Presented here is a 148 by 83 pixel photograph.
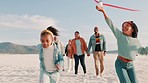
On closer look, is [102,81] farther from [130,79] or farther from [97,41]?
[130,79]

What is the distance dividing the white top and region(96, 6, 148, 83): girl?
126 centimetres

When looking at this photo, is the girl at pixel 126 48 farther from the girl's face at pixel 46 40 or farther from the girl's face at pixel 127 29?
the girl's face at pixel 46 40

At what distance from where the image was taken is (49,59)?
5.87 m

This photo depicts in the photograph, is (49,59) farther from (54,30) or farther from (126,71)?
(126,71)

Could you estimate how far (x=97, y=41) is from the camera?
40.0ft

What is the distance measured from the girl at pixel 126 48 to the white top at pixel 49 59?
126cm

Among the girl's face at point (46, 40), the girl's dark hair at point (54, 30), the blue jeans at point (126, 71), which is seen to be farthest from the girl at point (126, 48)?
the girl's face at point (46, 40)

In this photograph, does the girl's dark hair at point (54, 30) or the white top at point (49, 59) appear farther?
the girl's dark hair at point (54, 30)

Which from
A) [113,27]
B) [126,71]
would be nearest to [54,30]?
[113,27]

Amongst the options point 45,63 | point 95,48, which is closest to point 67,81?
point 95,48

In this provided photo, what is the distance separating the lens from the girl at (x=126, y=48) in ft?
18.6

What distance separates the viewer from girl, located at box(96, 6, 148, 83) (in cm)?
567

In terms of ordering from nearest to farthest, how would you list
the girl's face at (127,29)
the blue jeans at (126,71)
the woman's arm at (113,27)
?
the blue jeans at (126,71)
the woman's arm at (113,27)
the girl's face at (127,29)

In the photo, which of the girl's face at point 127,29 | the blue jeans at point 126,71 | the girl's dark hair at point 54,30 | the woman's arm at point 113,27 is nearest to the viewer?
the blue jeans at point 126,71
